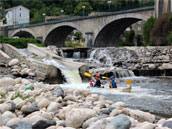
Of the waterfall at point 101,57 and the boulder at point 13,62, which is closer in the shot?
the boulder at point 13,62

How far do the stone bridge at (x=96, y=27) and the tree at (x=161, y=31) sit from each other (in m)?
4.80

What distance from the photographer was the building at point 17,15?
81.9 m

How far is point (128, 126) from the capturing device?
592 centimetres

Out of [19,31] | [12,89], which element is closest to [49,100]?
[12,89]

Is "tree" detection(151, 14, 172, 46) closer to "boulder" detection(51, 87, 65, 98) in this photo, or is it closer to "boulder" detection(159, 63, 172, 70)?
"boulder" detection(159, 63, 172, 70)

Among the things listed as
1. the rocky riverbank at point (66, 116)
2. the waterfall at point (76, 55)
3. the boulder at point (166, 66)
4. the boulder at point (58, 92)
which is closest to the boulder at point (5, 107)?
the rocky riverbank at point (66, 116)

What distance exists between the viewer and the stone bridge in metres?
40.3

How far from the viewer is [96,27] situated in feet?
149

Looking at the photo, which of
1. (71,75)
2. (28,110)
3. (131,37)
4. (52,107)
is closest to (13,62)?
(71,75)

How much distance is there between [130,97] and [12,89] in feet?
17.4

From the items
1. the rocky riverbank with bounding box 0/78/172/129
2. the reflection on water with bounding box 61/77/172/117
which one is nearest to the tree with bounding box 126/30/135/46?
the reflection on water with bounding box 61/77/172/117

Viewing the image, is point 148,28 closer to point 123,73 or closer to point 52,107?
point 123,73

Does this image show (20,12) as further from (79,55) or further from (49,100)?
(49,100)

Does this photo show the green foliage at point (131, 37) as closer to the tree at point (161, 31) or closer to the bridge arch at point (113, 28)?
the bridge arch at point (113, 28)
